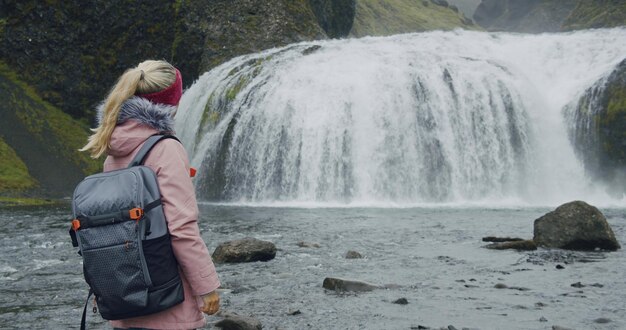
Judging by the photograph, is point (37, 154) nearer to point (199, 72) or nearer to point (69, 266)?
point (199, 72)

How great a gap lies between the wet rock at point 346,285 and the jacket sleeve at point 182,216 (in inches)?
269

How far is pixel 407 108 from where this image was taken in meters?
36.0

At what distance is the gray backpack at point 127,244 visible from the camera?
396 centimetres

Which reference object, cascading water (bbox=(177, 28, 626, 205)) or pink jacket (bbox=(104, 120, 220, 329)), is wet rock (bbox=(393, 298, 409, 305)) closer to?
pink jacket (bbox=(104, 120, 220, 329))

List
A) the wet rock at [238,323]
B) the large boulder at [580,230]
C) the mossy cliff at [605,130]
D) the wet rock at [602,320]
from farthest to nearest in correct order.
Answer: the mossy cliff at [605,130], the large boulder at [580,230], the wet rock at [602,320], the wet rock at [238,323]

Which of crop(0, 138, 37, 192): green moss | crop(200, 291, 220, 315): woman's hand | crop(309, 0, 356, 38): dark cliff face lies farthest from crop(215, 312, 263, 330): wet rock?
crop(309, 0, 356, 38): dark cliff face

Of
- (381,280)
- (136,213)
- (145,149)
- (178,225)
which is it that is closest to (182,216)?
(178,225)

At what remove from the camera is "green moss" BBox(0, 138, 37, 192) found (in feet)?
116

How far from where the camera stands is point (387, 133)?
3497 centimetres

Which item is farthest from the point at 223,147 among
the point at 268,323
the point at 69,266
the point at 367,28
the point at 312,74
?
the point at 367,28

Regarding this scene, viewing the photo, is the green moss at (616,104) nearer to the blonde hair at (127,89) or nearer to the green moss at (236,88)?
the green moss at (236,88)

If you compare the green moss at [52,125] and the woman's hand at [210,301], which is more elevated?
the green moss at [52,125]

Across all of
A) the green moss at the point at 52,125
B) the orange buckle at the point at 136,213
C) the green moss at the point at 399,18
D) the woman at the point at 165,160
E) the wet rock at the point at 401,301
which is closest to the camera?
the orange buckle at the point at 136,213

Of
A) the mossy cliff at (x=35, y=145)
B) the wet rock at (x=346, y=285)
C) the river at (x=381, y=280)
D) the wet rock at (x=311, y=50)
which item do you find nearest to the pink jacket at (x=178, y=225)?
the river at (x=381, y=280)
